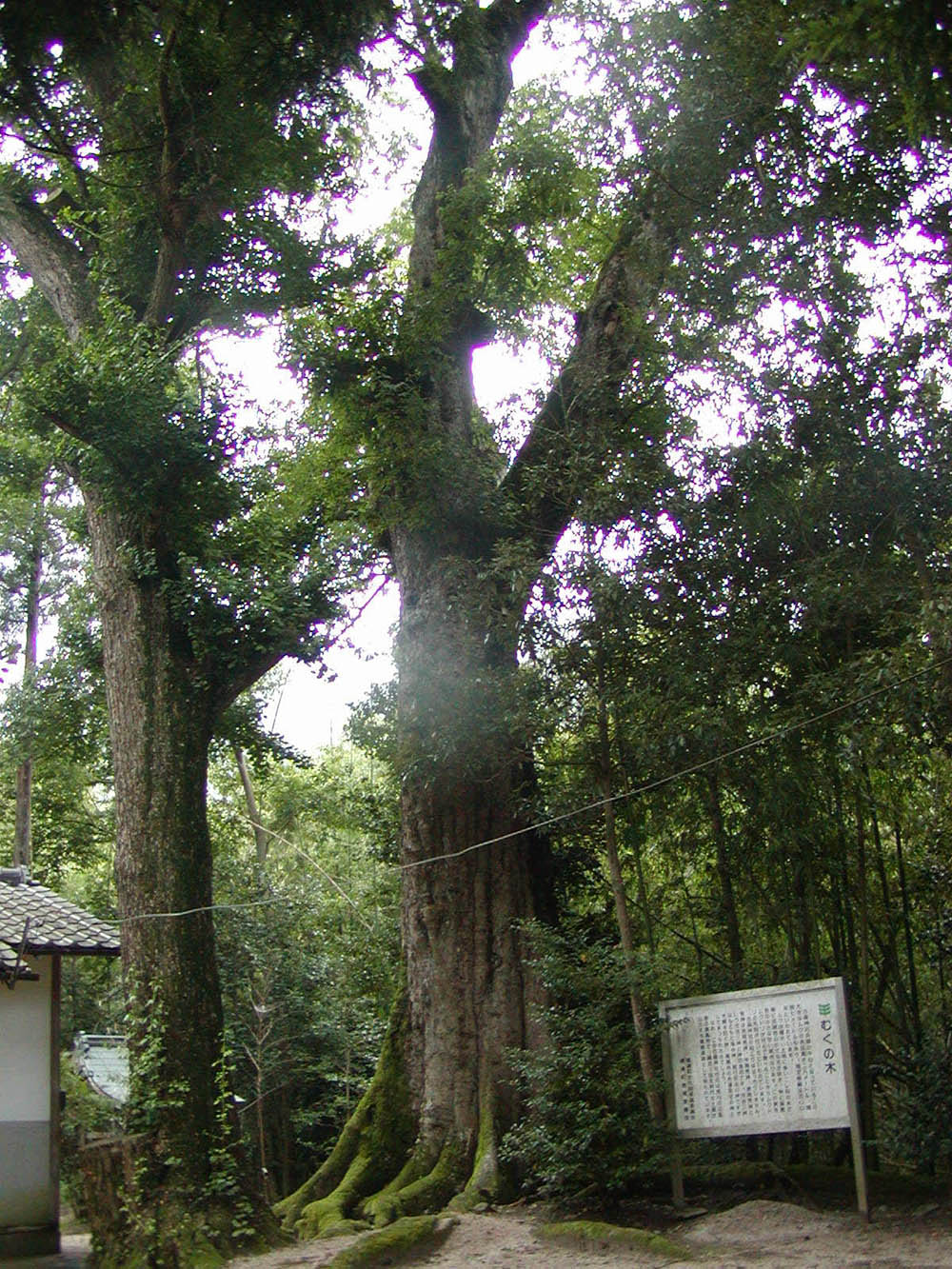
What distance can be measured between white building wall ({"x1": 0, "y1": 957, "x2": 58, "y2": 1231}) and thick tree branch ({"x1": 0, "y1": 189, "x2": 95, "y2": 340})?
20.2ft

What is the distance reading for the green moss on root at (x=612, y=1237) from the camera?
7686mm

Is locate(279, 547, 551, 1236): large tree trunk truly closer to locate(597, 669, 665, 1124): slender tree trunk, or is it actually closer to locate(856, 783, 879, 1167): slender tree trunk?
locate(597, 669, 665, 1124): slender tree trunk

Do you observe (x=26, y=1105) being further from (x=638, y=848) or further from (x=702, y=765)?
(x=702, y=765)

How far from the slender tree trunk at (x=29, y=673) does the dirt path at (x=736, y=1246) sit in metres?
9.75

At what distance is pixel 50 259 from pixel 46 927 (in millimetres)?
6456

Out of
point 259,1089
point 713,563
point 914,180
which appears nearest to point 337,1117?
point 259,1089

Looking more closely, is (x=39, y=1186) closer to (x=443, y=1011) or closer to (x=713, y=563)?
(x=443, y=1011)

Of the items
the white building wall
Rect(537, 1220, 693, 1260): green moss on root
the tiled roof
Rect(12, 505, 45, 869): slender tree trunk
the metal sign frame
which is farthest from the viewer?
Rect(12, 505, 45, 869): slender tree trunk

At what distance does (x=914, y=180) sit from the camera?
30.1 feet

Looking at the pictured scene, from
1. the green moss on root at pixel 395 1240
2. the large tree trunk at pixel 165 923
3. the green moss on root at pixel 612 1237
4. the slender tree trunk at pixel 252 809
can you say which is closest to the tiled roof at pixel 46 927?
the large tree trunk at pixel 165 923

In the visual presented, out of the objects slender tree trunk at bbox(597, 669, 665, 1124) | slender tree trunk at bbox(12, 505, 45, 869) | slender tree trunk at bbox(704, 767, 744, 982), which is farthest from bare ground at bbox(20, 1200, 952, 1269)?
slender tree trunk at bbox(12, 505, 45, 869)

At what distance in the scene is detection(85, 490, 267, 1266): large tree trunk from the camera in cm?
891

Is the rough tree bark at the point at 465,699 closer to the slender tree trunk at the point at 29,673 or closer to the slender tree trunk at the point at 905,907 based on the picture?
the slender tree trunk at the point at 905,907

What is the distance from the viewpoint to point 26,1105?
10.8 metres
